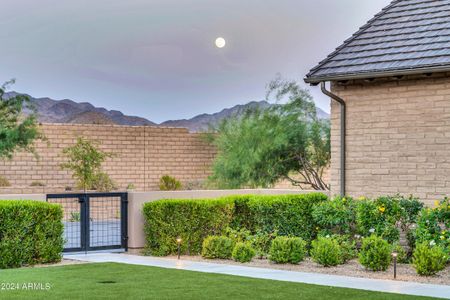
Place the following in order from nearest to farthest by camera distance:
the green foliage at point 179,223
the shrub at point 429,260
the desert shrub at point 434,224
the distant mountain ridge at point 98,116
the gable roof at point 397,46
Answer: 1. the shrub at point 429,260
2. the desert shrub at point 434,224
3. the gable roof at point 397,46
4. the green foliage at point 179,223
5. the distant mountain ridge at point 98,116

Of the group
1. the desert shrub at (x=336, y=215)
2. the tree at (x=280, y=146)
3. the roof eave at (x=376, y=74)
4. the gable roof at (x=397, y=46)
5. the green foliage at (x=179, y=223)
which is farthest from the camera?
the tree at (x=280, y=146)

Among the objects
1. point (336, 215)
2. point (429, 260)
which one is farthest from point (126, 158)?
point (429, 260)

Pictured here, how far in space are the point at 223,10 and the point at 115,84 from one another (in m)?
8.96

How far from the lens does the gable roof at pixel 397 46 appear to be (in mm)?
17672

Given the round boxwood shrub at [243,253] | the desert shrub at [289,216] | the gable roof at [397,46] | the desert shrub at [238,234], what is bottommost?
the round boxwood shrub at [243,253]

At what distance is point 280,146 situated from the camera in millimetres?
31828

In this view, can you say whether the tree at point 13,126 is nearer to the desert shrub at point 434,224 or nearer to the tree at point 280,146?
the tree at point 280,146

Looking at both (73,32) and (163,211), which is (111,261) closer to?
(163,211)

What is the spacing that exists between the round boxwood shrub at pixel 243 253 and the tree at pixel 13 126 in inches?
641

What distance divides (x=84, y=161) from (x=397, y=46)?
57.1 ft

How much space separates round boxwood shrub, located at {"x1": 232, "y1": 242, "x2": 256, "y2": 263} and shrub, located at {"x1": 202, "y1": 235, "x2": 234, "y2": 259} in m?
0.44

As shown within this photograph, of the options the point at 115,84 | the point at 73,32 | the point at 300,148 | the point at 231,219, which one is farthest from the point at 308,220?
the point at 115,84

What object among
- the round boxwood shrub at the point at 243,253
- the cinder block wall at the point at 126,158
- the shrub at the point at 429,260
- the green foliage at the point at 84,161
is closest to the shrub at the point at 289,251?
the round boxwood shrub at the point at 243,253

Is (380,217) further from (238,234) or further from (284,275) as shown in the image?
(238,234)
